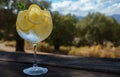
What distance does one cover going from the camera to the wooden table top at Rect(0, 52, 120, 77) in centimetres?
192

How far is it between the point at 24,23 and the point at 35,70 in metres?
0.30

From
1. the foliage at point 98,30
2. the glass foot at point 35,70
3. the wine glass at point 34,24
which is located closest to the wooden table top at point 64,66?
the glass foot at point 35,70

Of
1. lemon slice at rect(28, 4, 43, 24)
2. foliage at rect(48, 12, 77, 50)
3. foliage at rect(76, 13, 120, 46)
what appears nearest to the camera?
lemon slice at rect(28, 4, 43, 24)

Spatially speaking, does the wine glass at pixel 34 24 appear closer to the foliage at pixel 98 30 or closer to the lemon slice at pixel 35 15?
the lemon slice at pixel 35 15

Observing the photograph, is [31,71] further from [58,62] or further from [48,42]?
[48,42]

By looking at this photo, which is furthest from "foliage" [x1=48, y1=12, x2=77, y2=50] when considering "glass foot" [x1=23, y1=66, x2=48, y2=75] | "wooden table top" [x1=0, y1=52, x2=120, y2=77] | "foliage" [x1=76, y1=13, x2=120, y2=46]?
"glass foot" [x1=23, y1=66, x2=48, y2=75]

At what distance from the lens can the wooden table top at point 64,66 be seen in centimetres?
192

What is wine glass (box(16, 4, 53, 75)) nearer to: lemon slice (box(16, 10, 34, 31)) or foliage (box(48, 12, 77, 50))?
lemon slice (box(16, 10, 34, 31))

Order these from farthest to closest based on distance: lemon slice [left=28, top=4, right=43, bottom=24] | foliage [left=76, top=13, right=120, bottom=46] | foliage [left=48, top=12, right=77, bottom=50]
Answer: foliage [left=76, top=13, right=120, bottom=46] < foliage [left=48, top=12, right=77, bottom=50] < lemon slice [left=28, top=4, right=43, bottom=24]

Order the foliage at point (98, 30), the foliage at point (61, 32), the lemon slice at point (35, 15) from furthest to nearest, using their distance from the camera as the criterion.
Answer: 1. the foliage at point (98, 30)
2. the foliage at point (61, 32)
3. the lemon slice at point (35, 15)

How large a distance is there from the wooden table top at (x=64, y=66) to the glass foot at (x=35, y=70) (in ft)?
0.08

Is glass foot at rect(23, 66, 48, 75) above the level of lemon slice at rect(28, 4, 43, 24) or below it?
below

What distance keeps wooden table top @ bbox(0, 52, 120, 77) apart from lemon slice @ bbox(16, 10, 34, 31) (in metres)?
0.28

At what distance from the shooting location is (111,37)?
18672 millimetres
